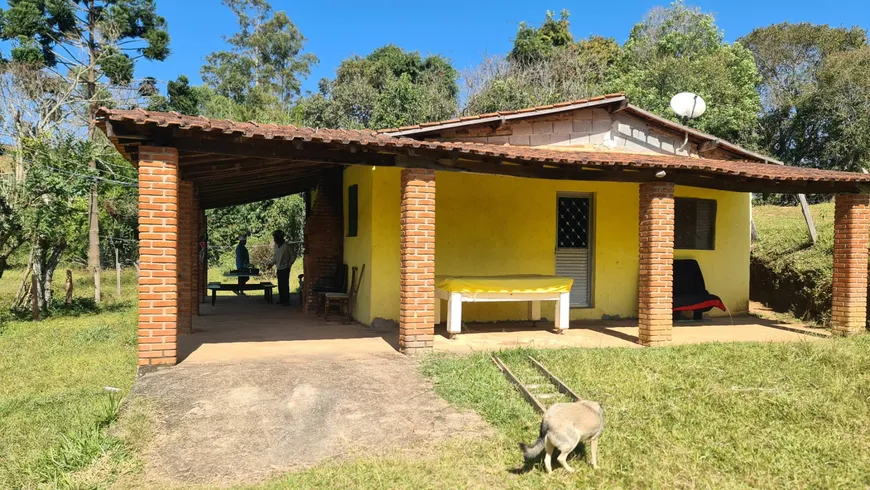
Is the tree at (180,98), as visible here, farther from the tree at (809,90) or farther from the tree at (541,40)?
the tree at (809,90)

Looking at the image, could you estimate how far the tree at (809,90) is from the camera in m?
25.8

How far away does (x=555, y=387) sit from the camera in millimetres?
5891

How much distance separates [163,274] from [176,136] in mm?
1409

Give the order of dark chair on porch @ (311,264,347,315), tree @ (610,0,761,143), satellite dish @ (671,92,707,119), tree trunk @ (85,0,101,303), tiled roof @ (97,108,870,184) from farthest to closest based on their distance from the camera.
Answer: tree @ (610,0,761,143) → tree trunk @ (85,0,101,303) → satellite dish @ (671,92,707,119) → dark chair on porch @ (311,264,347,315) → tiled roof @ (97,108,870,184)

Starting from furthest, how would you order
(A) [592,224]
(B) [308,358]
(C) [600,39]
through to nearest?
(C) [600,39], (A) [592,224], (B) [308,358]

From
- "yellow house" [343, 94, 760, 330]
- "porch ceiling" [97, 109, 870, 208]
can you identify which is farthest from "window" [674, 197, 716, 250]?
"porch ceiling" [97, 109, 870, 208]

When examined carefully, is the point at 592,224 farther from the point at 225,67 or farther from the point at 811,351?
the point at 225,67

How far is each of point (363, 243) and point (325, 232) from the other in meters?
2.11

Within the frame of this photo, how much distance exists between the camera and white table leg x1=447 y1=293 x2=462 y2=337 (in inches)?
323

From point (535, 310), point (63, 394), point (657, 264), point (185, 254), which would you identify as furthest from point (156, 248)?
point (657, 264)

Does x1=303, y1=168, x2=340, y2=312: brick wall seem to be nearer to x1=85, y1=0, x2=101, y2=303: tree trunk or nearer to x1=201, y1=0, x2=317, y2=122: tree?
x1=85, y1=0, x2=101, y2=303: tree trunk

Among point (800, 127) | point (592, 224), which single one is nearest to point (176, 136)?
point (592, 224)

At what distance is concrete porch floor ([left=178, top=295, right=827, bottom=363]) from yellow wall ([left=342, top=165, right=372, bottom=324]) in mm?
383

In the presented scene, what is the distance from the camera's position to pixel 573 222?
10.5 metres
